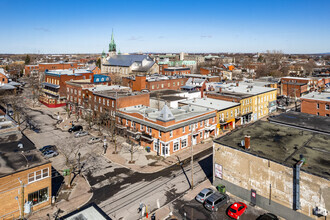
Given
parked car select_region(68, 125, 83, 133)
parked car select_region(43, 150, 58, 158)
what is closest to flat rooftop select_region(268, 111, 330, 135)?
parked car select_region(43, 150, 58, 158)

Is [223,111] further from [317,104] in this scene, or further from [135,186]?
[135,186]

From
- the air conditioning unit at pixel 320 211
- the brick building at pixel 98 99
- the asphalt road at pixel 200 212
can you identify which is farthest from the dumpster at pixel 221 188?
the brick building at pixel 98 99

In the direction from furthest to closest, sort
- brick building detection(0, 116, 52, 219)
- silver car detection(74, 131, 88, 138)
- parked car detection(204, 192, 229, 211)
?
silver car detection(74, 131, 88, 138)
parked car detection(204, 192, 229, 211)
brick building detection(0, 116, 52, 219)

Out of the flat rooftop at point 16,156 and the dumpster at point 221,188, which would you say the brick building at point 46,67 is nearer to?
the flat rooftop at point 16,156

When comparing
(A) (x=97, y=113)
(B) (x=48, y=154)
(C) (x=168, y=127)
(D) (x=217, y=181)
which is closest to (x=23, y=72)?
(A) (x=97, y=113)

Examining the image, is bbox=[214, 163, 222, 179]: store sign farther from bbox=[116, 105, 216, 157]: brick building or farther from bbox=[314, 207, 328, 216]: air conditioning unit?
bbox=[314, 207, 328, 216]: air conditioning unit
